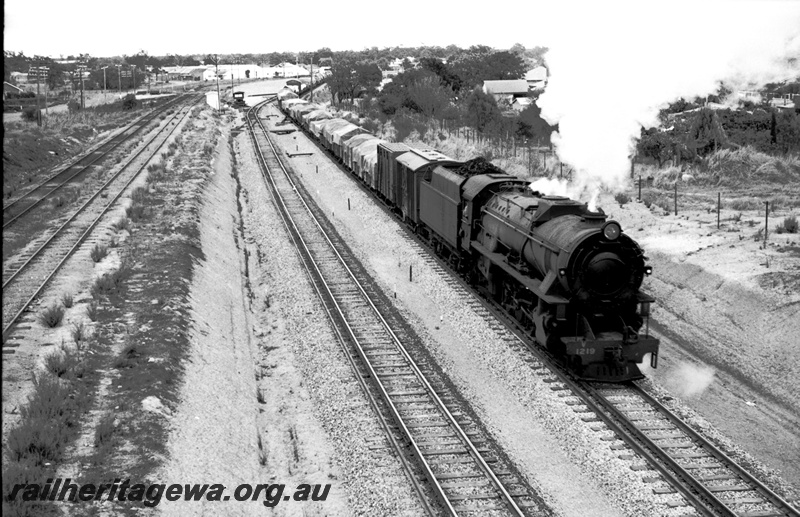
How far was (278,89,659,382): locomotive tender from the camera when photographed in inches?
612

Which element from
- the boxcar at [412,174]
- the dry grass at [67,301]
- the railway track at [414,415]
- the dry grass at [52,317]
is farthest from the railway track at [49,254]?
the boxcar at [412,174]

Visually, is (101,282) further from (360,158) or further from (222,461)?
(360,158)

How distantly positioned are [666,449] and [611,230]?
4504mm

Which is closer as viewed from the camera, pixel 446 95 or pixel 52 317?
pixel 52 317

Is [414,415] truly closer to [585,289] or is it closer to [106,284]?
[585,289]

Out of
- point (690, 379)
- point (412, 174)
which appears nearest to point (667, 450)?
point (690, 379)

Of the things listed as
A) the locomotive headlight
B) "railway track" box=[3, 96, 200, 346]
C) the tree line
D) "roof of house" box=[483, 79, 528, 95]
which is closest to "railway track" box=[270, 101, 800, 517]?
the locomotive headlight

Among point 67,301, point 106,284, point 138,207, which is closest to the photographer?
point 67,301

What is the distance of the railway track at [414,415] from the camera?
11.7m

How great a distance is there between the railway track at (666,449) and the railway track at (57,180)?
2360cm

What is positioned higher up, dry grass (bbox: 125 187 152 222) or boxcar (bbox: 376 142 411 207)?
boxcar (bbox: 376 142 411 207)

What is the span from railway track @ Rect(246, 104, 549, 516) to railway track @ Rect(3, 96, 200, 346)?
7.89m

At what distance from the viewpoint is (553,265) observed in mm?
Answer: 16047

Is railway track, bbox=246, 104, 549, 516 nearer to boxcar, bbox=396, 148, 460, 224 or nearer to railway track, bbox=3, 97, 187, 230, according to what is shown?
boxcar, bbox=396, 148, 460, 224
